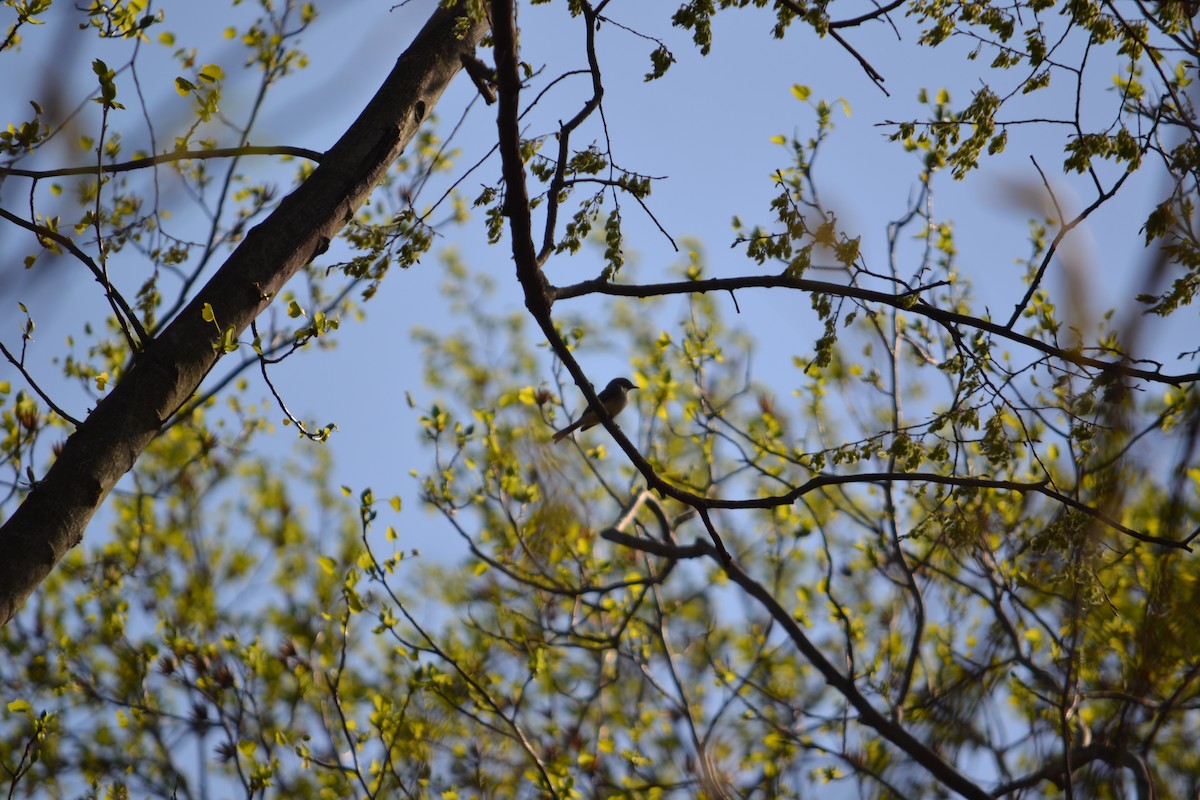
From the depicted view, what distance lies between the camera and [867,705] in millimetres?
5539

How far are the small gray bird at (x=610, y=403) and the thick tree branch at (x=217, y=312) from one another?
3849 mm

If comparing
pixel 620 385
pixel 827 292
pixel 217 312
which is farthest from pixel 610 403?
pixel 217 312

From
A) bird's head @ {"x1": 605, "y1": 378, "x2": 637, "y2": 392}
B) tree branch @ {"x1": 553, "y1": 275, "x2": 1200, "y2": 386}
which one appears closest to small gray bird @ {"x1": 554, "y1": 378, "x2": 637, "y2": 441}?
bird's head @ {"x1": 605, "y1": 378, "x2": 637, "y2": 392}

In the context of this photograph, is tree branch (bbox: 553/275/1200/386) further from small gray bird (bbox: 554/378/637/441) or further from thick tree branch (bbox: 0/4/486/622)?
small gray bird (bbox: 554/378/637/441)

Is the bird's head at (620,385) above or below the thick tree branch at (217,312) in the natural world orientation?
above

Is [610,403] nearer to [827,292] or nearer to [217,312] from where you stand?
[827,292]

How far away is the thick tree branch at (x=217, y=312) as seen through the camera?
2.39 meters

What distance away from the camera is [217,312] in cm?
278

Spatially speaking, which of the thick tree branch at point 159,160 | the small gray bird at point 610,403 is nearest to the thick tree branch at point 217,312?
the thick tree branch at point 159,160

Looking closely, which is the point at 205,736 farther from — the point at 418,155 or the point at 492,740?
the point at 418,155

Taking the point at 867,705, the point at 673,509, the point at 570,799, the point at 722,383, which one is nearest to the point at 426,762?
the point at 570,799

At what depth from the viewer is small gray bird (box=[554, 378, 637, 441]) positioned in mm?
7168

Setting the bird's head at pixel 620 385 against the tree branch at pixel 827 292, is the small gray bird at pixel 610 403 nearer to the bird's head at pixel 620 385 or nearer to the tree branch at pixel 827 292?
the bird's head at pixel 620 385

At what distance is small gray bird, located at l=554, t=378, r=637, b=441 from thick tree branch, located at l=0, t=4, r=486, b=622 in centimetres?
385
